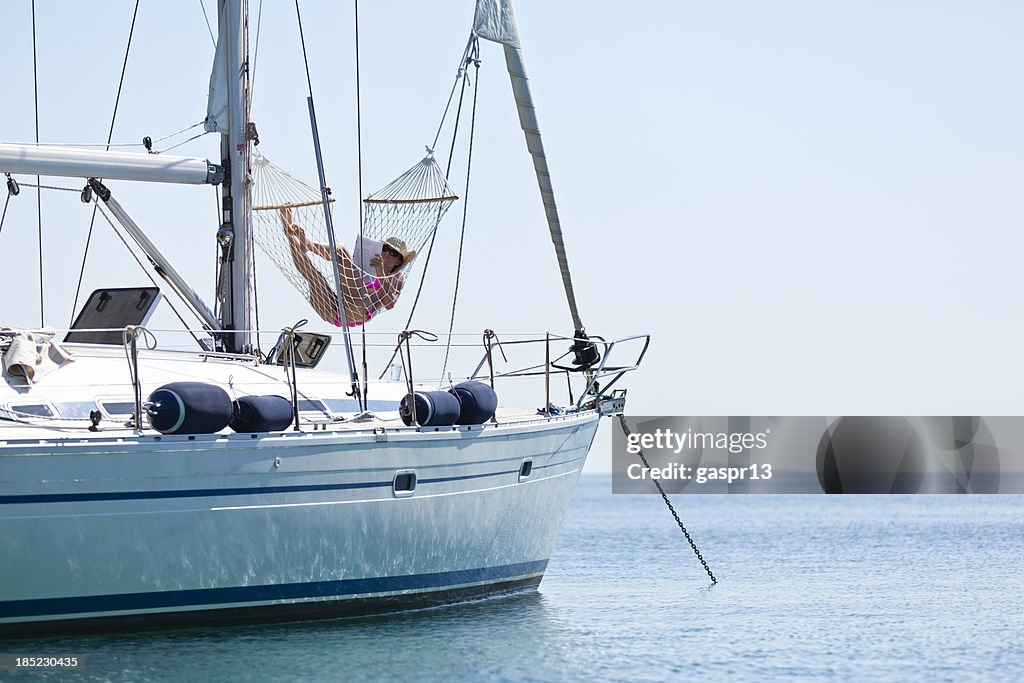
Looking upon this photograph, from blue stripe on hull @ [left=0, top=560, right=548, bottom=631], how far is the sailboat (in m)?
0.02

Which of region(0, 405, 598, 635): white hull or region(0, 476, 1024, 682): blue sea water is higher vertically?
region(0, 405, 598, 635): white hull

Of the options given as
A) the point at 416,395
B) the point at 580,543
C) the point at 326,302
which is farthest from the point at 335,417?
the point at 580,543

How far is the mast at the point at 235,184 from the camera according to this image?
18141 millimetres

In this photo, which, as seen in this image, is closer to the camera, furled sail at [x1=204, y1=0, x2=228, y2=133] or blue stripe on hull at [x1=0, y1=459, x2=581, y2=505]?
blue stripe on hull at [x1=0, y1=459, x2=581, y2=505]

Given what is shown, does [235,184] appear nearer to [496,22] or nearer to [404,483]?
[496,22]

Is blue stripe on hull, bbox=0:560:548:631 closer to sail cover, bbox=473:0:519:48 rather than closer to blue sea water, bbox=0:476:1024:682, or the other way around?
blue sea water, bbox=0:476:1024:682

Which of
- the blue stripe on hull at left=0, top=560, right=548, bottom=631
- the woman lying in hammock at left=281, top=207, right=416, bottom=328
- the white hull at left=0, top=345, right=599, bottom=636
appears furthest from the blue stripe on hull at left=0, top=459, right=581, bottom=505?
the woman lying in hammock at left=281, top=207, right=416, bottom=328

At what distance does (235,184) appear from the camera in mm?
18094

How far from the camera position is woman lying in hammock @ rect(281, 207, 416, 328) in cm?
1852

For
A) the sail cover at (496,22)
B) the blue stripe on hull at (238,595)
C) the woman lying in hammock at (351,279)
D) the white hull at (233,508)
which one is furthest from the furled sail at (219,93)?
the blue stripe on hull at (238,595)

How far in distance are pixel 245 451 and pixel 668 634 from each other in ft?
18.6

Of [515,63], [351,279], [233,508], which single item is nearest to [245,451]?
[233,508]

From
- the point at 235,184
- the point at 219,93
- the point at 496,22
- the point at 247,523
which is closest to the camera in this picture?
the point at 247,523

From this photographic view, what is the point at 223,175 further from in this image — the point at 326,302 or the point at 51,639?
the point at 51,639
